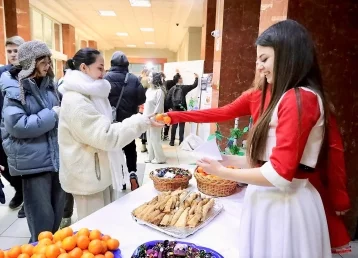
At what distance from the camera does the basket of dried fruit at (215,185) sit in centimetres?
173

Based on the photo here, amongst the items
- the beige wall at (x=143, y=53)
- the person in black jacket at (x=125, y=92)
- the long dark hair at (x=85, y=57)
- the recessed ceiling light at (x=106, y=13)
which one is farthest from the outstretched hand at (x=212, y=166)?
the beige wall at (x=143, y=53)

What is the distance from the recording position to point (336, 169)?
1.04 metres

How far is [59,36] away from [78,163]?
32.3ft

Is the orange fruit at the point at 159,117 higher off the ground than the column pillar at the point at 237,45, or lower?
lower

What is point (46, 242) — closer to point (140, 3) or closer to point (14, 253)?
point (14, 253)

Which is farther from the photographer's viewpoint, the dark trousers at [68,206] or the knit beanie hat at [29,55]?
the dark trousers at [68,206]

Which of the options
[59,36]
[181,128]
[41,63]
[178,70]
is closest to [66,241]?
[41,63]

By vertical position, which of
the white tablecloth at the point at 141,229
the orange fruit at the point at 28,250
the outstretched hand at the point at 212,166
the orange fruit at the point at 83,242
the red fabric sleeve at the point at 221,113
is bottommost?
the white tablecloth at the point at 141,229

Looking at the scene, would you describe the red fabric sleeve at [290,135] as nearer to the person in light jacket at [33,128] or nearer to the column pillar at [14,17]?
the person in light jacket at [33,128]

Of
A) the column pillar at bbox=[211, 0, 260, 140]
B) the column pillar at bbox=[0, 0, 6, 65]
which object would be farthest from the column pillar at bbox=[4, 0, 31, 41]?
the column pillar at bbox=[211, 0, 260, 140]

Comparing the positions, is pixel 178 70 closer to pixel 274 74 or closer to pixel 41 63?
pixel 41 63

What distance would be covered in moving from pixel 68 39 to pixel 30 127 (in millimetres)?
9395

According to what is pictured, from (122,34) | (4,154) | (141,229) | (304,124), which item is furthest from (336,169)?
(122,34)

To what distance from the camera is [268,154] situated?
993mm
